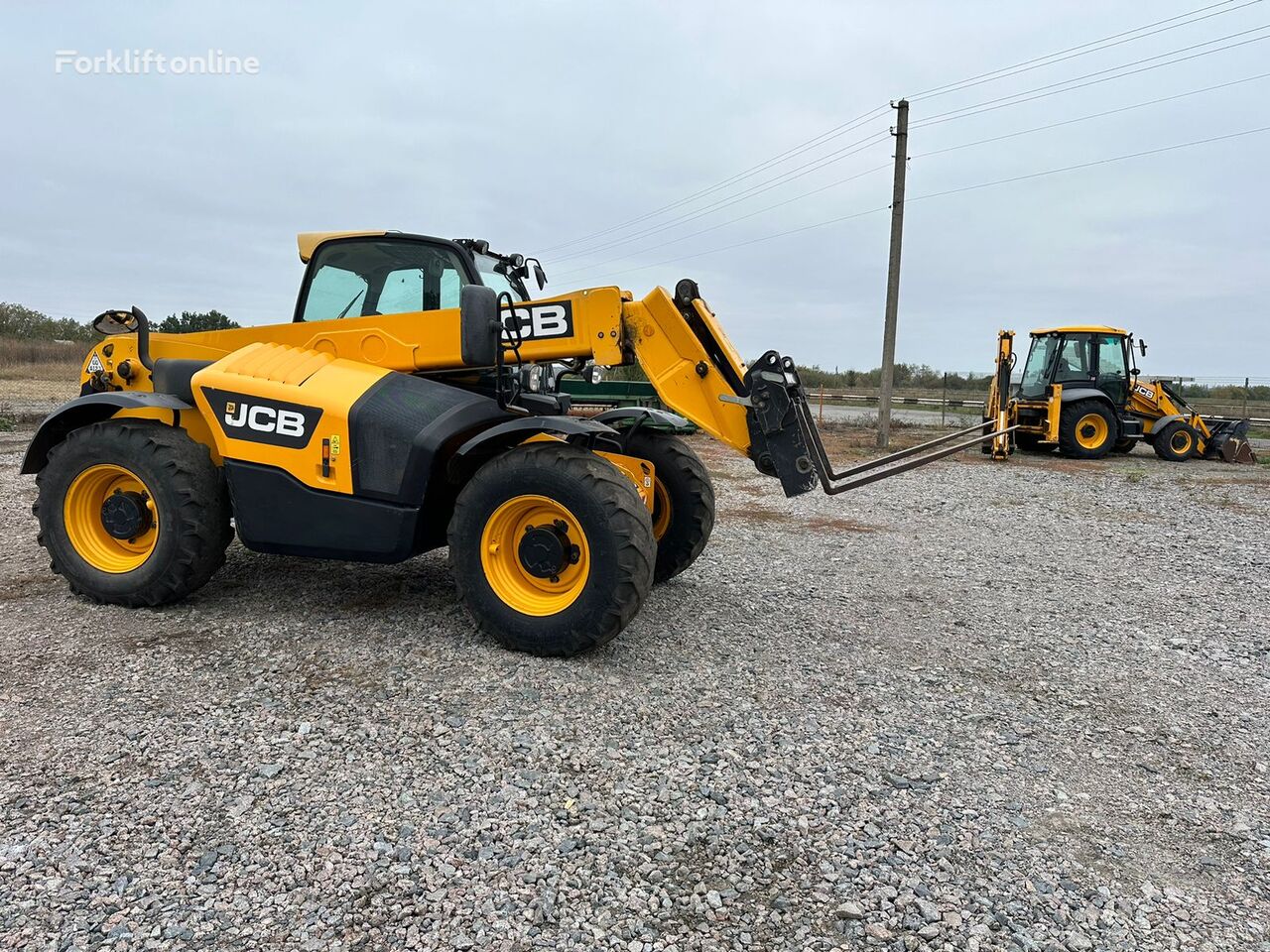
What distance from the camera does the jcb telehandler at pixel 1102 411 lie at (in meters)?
16.9

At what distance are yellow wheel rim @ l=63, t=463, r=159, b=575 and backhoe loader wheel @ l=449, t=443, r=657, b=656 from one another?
214 cm

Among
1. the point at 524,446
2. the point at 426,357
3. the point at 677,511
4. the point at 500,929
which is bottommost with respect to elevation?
the point at 500,929

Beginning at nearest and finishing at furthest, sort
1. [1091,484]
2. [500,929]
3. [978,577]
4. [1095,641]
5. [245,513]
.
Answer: [500,929], [245,513], [1095,641], [978,577], [1091,484]

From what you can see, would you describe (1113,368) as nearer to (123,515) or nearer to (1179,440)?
(1179,440)

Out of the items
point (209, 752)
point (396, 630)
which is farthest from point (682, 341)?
point (209, 752)

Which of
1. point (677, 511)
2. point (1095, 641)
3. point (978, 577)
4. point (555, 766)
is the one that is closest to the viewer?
point (555, 766)

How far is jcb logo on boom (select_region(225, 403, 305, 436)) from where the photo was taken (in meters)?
4.79

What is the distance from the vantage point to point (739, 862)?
282cm

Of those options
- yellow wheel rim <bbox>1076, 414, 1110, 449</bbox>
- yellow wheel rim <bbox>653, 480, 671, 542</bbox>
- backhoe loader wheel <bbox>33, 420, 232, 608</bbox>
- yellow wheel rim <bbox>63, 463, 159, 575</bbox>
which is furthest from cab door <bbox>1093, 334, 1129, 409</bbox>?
yellow wheel rim <bbox>63, 463, 159, 575</bbox>

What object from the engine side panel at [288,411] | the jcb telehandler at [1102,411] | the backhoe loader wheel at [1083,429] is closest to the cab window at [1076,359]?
the jcb telehandler at [1102,411]

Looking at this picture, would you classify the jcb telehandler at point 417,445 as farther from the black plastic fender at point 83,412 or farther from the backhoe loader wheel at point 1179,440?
the backhoe loader wheel at point 1179,440

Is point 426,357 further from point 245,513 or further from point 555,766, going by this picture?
point 555,766

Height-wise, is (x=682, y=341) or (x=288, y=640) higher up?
(x=682, y=341)

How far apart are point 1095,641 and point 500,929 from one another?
441cm
